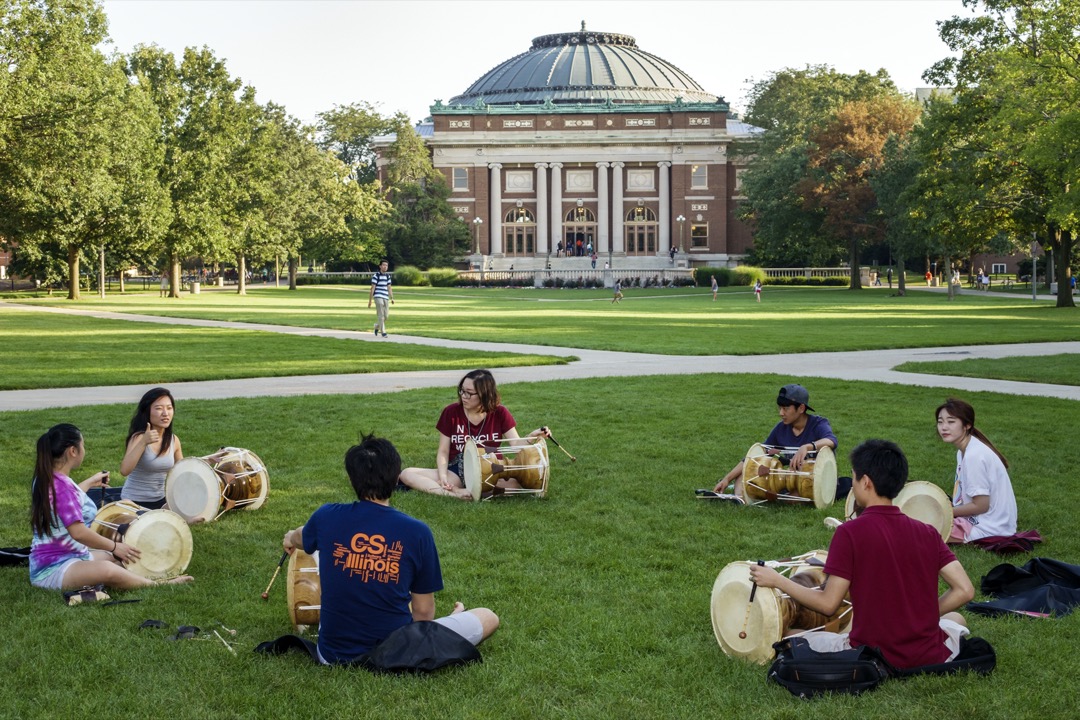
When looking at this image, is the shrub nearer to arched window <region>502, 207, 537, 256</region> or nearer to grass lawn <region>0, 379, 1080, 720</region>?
arched window <region>502, 207, 537, 256</region>

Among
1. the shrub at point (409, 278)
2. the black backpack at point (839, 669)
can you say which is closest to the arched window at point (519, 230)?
the shrub at point (409, 278)

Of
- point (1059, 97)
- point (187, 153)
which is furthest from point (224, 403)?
point (187, 153)

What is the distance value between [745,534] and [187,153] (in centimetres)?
5972

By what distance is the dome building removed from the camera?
114m

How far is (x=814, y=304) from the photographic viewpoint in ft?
183

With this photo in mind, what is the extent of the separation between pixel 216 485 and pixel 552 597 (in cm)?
344

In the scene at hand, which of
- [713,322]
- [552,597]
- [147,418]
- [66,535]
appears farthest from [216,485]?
[713,322]

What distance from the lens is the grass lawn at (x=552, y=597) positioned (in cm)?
575

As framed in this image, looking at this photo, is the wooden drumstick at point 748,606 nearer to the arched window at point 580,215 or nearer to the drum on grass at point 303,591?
the drum on grass at point 303,591

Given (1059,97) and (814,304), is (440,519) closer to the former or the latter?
(1059,97)

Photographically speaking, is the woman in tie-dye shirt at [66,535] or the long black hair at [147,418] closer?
the woman in tie-dye shirt at [66,535]

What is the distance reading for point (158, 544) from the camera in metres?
7.86

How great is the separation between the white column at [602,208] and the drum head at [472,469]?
345 feet

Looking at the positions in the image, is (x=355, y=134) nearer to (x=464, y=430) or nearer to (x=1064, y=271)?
(x=1064, y=271)
